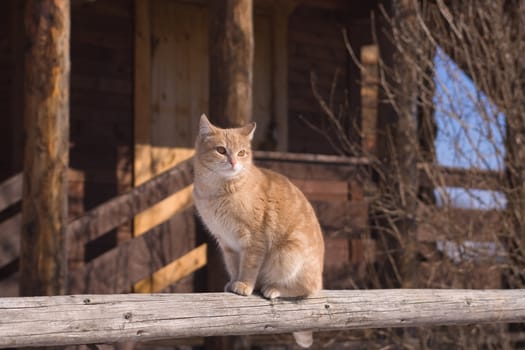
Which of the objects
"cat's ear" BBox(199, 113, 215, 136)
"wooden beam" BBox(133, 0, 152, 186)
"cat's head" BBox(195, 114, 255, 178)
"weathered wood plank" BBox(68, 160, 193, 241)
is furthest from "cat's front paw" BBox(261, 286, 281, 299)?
"wooden beam" BBox(133, 0, 152, 186)

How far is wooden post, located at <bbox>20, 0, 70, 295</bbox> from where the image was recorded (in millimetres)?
5789

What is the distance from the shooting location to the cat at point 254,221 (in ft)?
14.3

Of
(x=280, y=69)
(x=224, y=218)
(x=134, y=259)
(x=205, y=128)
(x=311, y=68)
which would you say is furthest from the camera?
(x=311, y=68)

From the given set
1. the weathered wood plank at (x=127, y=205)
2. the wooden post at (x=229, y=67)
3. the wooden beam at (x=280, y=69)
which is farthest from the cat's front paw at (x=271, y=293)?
the wooden beam at (x=280, y=69)

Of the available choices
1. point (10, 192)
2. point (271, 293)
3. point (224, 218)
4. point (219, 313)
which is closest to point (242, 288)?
point (271, 293)

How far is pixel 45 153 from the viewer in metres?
5.83

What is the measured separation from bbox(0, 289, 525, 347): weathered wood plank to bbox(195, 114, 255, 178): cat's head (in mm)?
672

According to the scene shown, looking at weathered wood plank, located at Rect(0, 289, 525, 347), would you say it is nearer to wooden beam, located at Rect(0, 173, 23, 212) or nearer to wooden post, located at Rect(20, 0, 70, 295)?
wooden post, located at Rect(20, 0, 70, 295)

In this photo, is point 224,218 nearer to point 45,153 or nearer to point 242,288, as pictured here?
point 242,288

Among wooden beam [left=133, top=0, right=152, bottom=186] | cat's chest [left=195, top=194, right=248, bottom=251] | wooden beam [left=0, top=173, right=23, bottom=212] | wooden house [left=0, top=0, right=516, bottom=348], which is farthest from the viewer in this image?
wooden beam [left=133, top=0, right=152, bottom=186]

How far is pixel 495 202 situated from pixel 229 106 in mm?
2737

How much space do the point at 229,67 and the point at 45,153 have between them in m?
1.67

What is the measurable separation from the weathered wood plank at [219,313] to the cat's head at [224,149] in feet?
2.20

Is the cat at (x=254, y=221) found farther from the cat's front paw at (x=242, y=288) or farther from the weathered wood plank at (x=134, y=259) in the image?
the weathered wood plank at (x=134, y=259)
